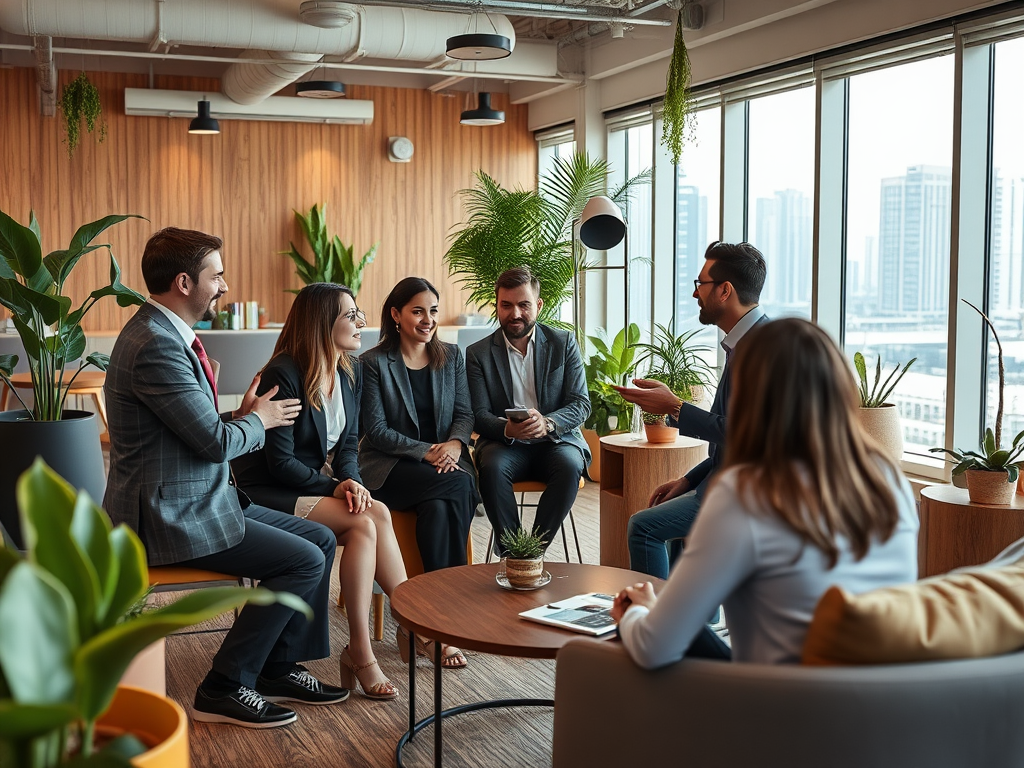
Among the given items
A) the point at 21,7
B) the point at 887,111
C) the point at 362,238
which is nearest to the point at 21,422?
the point at 21,7

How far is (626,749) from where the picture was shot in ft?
5.39

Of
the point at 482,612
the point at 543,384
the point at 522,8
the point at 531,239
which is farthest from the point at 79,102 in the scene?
the point at 482,612

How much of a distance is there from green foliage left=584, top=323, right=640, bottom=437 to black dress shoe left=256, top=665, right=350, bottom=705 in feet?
11.9

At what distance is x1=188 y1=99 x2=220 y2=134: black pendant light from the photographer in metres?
8.20

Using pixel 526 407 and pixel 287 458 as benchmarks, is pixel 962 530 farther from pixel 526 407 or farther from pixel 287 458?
pixel 287 458

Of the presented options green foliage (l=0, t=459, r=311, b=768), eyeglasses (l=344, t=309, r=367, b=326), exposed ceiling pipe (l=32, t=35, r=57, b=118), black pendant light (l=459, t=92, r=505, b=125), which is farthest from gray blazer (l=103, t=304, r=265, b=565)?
black pendant light (l=459, t=92, r=505, b=125)

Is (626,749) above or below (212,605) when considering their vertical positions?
below

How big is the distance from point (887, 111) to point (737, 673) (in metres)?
4.70

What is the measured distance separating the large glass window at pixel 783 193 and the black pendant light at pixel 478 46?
1.87 metres

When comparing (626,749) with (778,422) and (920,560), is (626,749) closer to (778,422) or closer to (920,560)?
(778,422)

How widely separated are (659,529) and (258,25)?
13.7 ft

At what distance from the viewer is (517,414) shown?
4012 millimetres

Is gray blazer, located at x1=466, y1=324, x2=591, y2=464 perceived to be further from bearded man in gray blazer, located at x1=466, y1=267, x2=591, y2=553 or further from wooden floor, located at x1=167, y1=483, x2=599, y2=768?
wooden floor, located at x1=167, y1=483, x2=599, y2=768

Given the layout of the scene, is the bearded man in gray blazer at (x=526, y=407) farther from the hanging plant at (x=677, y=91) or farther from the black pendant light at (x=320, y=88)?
the black pendant light at (x=320, y=88)
